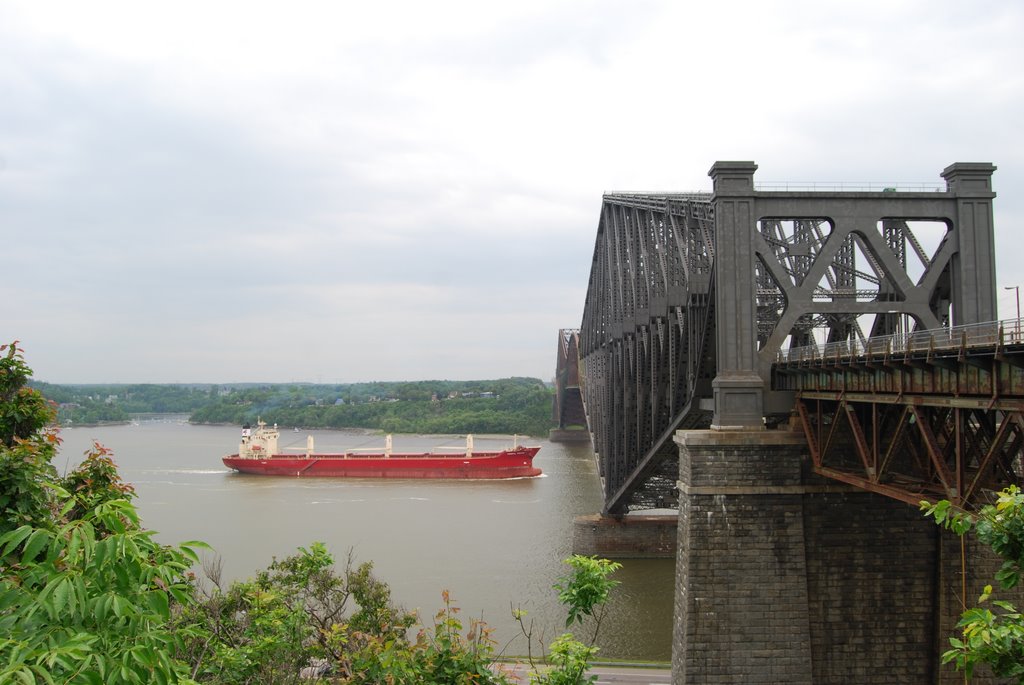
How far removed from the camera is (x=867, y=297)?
19.2m

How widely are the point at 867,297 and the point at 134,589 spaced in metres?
18.9

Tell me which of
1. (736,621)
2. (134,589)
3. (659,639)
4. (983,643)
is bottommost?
(659,639)

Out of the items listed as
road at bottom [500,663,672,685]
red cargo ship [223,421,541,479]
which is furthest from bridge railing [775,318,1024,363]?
red cargo ship [223,421,541,479]

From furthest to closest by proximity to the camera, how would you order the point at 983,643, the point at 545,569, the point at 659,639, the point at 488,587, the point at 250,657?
the point at 545,569
the point at 488,587
the point at 659,639
the point at 250,657
the point at 983,643

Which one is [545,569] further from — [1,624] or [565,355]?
[565,355]

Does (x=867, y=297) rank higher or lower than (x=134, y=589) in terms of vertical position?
higher

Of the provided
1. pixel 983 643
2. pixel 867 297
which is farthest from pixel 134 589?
pixel 867 297

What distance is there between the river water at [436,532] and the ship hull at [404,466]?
127 centimetres

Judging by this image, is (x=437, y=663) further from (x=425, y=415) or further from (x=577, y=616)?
(x=425, y=415)

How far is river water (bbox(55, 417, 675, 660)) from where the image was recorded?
2477 cm

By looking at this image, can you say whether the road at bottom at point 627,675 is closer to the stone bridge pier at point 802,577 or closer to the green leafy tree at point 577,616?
the stone bridge pier at point 802,577

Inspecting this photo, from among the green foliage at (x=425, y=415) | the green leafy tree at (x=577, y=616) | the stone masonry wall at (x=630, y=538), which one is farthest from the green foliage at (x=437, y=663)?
the green foliage at (x=425, y=415)

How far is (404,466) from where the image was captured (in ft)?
202

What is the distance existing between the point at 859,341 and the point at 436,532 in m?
26.4
